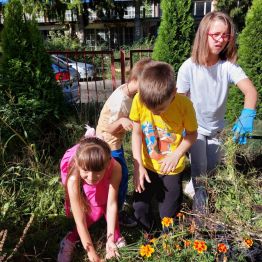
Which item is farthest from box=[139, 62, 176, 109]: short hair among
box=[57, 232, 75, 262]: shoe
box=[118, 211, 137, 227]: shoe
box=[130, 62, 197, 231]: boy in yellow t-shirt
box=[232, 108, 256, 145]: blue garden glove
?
box=[118, 211, 137, 227]: shoe

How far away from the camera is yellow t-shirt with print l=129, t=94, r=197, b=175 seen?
202 centimetres

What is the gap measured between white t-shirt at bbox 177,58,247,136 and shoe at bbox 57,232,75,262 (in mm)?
1248

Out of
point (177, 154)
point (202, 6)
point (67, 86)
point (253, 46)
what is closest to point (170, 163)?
point (177, 154)

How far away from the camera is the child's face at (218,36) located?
7.32 feet

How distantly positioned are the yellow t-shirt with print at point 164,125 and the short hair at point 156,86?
252 mm

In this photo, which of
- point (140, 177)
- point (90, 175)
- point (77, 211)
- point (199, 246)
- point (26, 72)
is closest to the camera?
point (199, 246)

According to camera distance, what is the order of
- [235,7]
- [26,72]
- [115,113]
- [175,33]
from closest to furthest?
[115,113]
[26,72]
[175,33]
[235,7]

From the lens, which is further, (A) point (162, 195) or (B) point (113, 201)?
(A) point (162, 195)

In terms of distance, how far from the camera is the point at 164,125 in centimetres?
205

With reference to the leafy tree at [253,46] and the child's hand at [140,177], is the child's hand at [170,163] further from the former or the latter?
the leafy tree at [253,46]

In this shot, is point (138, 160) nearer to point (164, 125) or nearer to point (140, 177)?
point (140, 177)

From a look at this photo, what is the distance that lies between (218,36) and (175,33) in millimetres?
3273

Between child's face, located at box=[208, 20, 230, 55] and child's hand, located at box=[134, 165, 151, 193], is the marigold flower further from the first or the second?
child's face, located at box=[208, 20, 230, 55]

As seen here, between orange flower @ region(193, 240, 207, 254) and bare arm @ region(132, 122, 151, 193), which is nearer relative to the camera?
orange flower @ region(193, 240, 207, 254)
